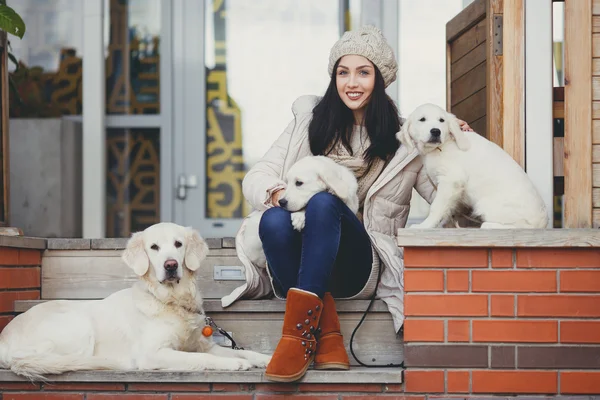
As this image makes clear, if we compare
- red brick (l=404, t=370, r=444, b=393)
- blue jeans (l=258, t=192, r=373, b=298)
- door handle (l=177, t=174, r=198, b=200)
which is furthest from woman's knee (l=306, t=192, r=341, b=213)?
door handle (l=177, t=174, r=198, b=200)

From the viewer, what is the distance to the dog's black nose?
3.30 m

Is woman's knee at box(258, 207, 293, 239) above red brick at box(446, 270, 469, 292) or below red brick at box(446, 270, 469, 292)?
above

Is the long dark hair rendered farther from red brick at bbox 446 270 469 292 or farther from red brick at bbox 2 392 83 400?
red brick at bbox 2 392 83 400

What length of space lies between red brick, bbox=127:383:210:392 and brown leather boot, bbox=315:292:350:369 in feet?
1.41

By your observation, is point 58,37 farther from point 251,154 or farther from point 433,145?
point 433,145

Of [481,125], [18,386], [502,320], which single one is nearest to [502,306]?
[502,320]

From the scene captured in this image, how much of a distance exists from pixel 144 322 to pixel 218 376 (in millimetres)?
489

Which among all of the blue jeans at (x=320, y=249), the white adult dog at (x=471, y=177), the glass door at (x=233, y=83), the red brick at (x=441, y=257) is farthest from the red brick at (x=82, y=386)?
the glass door at (x=233, y=83)

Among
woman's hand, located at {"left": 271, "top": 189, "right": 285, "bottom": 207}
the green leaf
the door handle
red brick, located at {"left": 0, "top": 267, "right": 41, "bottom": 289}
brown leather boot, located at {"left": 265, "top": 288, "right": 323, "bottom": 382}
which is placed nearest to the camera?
brown leather boot, located at {"left": 265, "top": 288, "right": 323, "bottom": 382}

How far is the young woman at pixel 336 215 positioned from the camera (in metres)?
3.04

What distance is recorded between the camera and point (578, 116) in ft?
10.7

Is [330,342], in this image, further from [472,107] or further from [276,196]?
[472,107]

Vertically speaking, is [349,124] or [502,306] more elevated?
[349,124]

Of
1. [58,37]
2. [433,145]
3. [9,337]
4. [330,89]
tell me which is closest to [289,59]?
[58,37]
